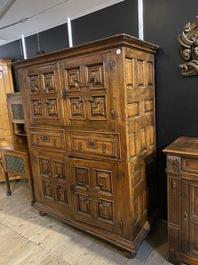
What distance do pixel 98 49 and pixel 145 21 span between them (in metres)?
0.69

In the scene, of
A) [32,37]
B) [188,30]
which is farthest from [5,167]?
[188,30]

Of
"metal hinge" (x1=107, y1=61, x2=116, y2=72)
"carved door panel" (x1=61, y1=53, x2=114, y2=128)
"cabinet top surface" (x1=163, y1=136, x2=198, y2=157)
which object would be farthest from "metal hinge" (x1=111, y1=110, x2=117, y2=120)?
"cabinet top surface" (x1=163, y1=136, x2=198, y2=157)

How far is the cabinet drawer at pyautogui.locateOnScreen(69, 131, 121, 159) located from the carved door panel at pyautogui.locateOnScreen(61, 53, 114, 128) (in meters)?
0.09

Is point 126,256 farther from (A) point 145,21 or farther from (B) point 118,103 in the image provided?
(A) point 145,21

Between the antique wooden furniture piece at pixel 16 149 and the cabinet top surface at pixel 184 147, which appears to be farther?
the antique wooden furniture piece at pixel 16 149

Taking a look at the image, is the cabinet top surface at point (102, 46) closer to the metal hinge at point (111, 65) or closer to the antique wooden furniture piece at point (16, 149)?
the metal hinge at point (111, 65)

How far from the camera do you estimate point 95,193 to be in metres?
1.82

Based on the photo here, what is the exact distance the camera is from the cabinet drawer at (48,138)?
1.95 m

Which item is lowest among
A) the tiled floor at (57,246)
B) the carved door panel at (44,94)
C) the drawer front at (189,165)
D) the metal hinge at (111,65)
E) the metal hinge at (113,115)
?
the tiled floor at (57,246)

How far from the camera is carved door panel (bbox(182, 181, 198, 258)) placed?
4.82 feet

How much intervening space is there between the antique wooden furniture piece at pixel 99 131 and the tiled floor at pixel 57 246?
14 cm

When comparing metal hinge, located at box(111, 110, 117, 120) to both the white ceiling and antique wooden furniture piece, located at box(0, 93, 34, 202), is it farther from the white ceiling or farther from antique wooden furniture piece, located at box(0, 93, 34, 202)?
antique wooden furniture piece, located at box(0, 93, 34, 202)

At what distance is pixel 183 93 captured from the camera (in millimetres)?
1804

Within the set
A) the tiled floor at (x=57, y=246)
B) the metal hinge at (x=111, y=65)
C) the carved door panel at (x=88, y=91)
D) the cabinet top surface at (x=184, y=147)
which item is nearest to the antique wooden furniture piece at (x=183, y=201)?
the cabinet top surface at (x=184, y=147)
